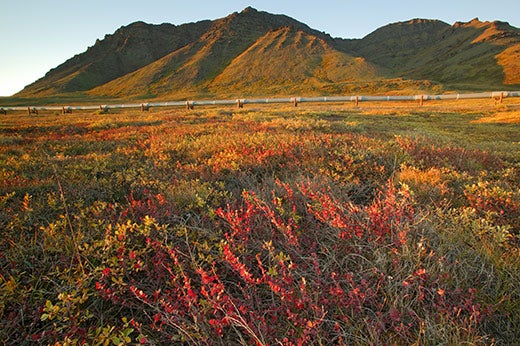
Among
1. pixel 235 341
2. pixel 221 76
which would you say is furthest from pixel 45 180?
pixel 221 76

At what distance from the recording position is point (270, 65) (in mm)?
92188

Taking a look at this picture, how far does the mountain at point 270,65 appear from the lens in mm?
69250

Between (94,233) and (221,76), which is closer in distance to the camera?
(94,233)

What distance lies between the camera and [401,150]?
18.5 feet

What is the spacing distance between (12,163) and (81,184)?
8.71 ft

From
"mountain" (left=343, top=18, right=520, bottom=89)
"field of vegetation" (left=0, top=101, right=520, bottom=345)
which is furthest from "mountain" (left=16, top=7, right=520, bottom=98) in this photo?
"field of vegetation" (left=0, top=101, right=520, bottom=345)

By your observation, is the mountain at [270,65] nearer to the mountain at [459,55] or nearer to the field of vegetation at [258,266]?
the mountain at [459,55]

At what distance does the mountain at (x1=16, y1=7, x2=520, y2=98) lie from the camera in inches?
2726

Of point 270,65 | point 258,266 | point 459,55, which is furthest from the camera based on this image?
point 459,55

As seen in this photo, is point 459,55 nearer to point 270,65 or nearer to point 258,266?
point 270,65

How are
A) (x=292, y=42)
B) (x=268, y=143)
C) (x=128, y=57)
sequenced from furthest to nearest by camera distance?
(x=128, y=57) < (x=292, y=42) < (x=268, y=143)

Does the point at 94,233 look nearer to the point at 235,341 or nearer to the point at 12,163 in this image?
the point at 235,341

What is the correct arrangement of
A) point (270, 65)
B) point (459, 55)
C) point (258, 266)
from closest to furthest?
point (258, 266)
point (270, 65)
point (459, 55)

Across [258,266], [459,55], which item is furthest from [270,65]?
[258,266]
